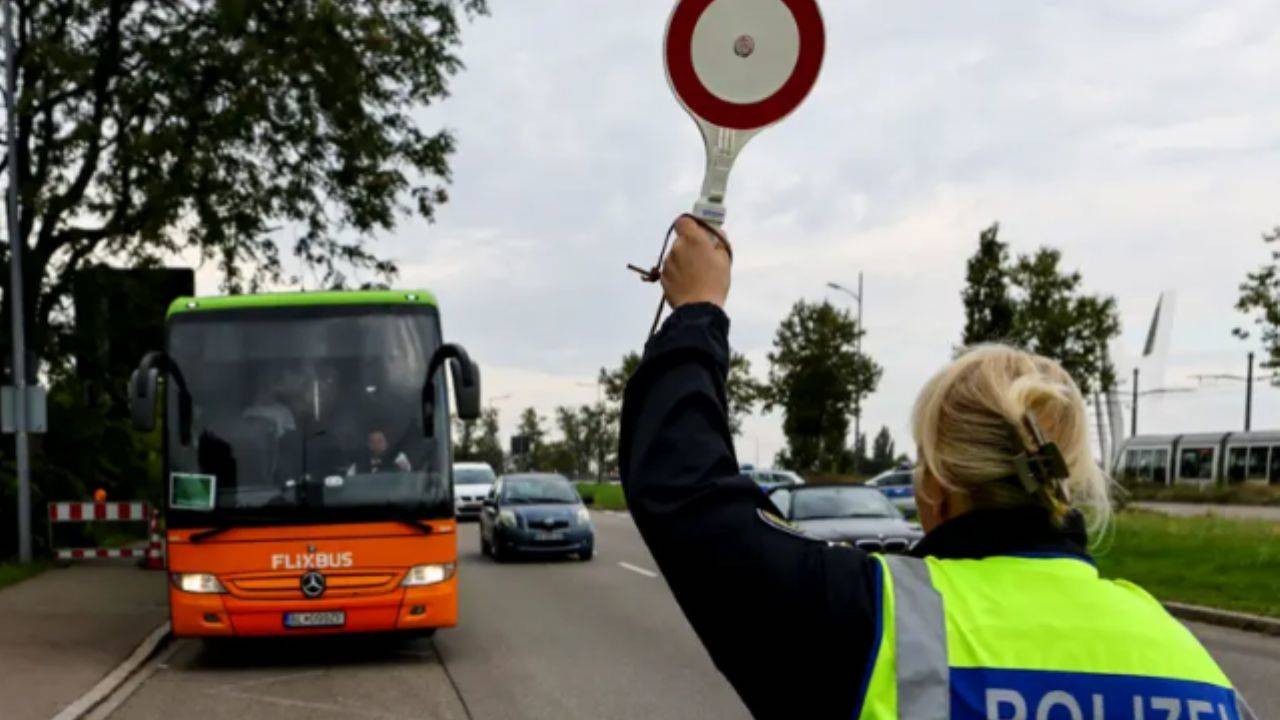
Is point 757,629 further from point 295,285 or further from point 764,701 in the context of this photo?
point 295,285

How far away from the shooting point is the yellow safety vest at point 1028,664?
159 centimetres

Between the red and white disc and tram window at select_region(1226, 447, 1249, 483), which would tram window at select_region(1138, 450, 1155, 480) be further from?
the red and white disc

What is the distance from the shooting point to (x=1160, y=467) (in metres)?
54.9

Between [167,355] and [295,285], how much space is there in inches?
450

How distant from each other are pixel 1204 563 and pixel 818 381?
33.7 metres

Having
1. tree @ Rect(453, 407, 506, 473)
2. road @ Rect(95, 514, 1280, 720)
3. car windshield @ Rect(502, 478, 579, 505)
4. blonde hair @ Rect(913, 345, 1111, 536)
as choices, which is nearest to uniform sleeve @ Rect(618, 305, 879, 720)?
blonde hair @ Rect(913, 345, 1111, 536)

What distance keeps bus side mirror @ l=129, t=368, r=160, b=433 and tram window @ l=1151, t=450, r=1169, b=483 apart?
49.4m

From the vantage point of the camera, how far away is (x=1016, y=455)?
1.73 m

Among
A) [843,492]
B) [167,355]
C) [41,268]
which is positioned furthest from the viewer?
[41,268]

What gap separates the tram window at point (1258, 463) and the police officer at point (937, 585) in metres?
49.7

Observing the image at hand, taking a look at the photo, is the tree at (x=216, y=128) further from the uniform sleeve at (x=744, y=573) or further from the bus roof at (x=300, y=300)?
the uniform sleeve at (x=744, y=573)

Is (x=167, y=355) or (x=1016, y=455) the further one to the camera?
(x=167, y=355)

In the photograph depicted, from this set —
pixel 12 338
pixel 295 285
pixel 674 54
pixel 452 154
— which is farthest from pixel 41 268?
pixel 674 54

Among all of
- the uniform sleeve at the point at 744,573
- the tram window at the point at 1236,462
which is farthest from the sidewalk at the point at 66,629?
the tram window at the point at 1236,462
